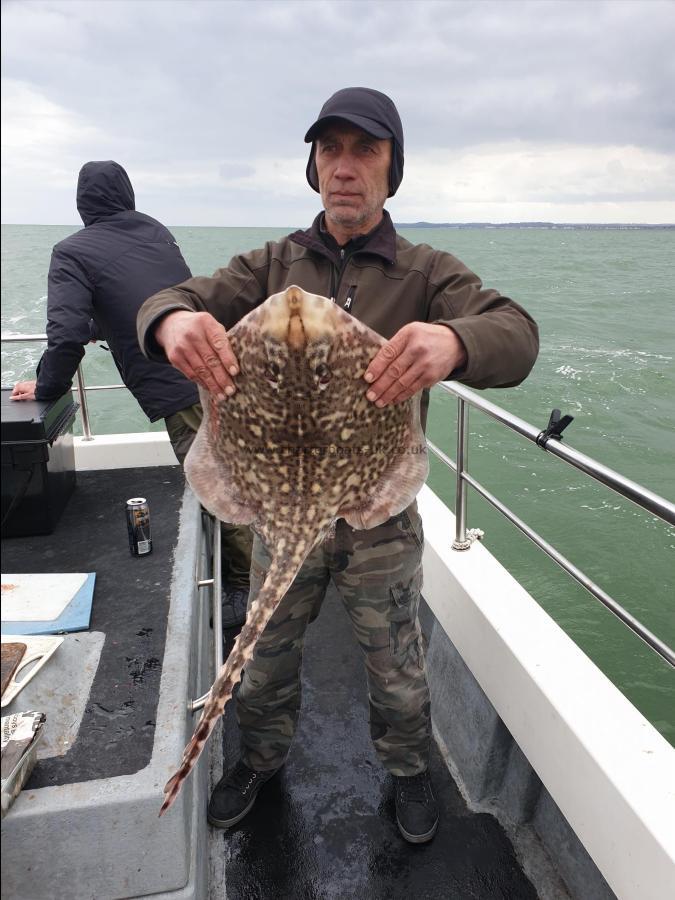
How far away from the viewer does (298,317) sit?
1425 millimetres

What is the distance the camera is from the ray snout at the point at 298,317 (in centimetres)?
142

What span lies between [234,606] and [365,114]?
9.07ft

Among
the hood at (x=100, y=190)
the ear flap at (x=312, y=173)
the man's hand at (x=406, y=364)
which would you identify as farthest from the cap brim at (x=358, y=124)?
the hood at (x=100, y=190)

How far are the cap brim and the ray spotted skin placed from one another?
2.57ft

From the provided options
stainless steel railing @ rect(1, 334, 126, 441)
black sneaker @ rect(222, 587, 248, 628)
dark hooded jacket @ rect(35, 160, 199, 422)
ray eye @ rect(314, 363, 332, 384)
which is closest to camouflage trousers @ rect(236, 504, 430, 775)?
ray eye @ rect(314, 363, 332, 384)

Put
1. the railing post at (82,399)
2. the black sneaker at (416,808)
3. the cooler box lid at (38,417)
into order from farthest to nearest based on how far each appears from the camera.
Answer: the railing post at (82,399)
the cooler box lid at (38,417)
the black sneaker at (416,808)

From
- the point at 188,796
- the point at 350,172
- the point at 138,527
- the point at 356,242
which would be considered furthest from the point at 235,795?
the point at 350,172

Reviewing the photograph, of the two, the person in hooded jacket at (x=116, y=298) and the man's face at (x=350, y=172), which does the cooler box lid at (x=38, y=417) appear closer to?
the person in hooded jacket at (x=116, y=298)

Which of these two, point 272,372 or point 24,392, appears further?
point 24,392

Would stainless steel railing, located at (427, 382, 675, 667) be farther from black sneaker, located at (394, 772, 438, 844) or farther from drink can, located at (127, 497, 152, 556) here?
drink can, located at (127, 497, 152, 556)

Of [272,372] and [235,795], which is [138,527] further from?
[272,372]

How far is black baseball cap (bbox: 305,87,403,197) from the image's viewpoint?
1938mm

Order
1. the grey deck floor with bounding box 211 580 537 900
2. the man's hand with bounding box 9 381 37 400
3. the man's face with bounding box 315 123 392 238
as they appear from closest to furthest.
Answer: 1. the man's face with bounding box 315 123 392 238
2. the grey deck floor with bounding box 211 580 537 900
3. the man's hand with bounding box 9 381 37 400

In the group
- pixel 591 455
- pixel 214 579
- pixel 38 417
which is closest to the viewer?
pixel 214 579
